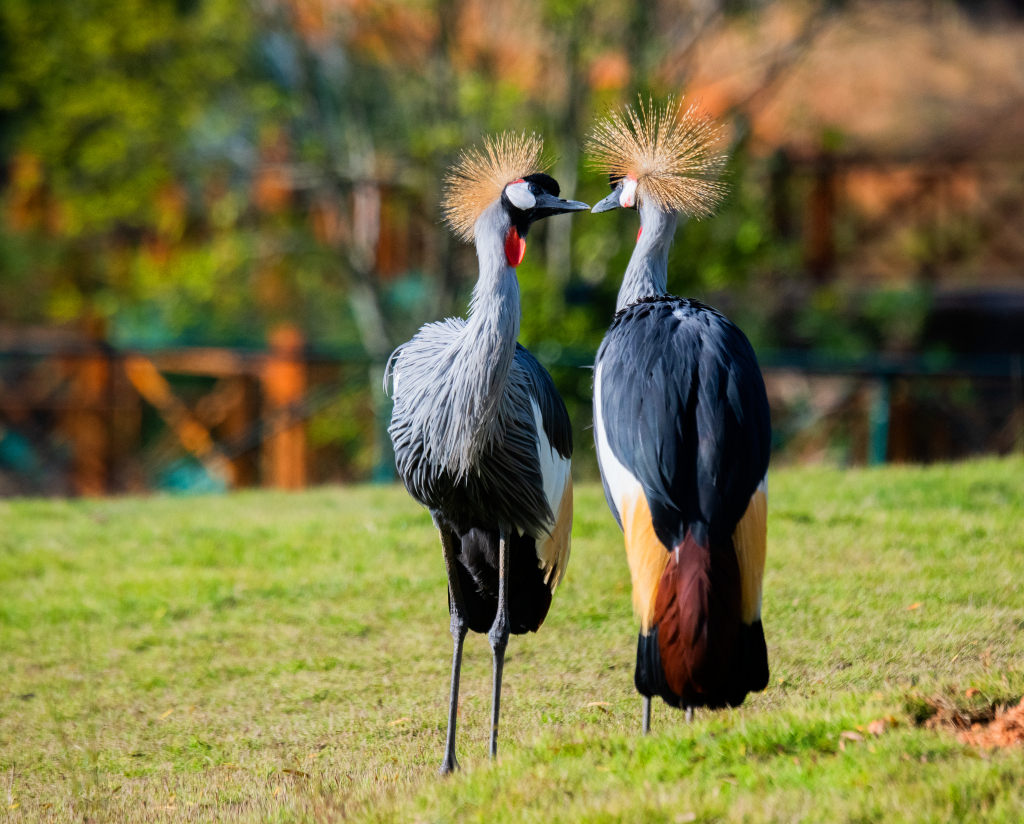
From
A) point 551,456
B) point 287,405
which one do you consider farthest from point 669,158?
point 287,405

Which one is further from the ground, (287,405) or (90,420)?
(287,405)

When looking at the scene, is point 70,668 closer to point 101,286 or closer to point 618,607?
point 618,607

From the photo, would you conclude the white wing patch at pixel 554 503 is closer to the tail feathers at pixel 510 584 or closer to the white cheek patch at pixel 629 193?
the tail feathers at pixel 510 584

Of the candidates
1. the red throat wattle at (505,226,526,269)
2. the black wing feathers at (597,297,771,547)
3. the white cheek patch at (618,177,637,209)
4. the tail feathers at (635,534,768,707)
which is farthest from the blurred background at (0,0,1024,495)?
the tail feathers at (635,534,768,707)

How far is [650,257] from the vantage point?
454 cm

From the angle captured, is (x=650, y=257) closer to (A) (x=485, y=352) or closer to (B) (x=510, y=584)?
(A) (x=485, y=352)

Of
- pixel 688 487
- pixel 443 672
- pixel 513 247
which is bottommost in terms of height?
pixel 443 672

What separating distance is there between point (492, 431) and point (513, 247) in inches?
26.4

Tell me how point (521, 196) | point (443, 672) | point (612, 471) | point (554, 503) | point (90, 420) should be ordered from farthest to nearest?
point (90, 420) → point (443, 672) → point (554, 503) → point (521, 196) → point (612, 471)

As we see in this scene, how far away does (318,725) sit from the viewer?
4.68 meters

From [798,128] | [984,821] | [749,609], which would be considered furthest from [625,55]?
[984,821]

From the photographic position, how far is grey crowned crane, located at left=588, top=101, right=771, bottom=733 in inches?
133

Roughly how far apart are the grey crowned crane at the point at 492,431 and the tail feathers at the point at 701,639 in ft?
2.67

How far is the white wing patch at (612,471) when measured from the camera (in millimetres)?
3705
